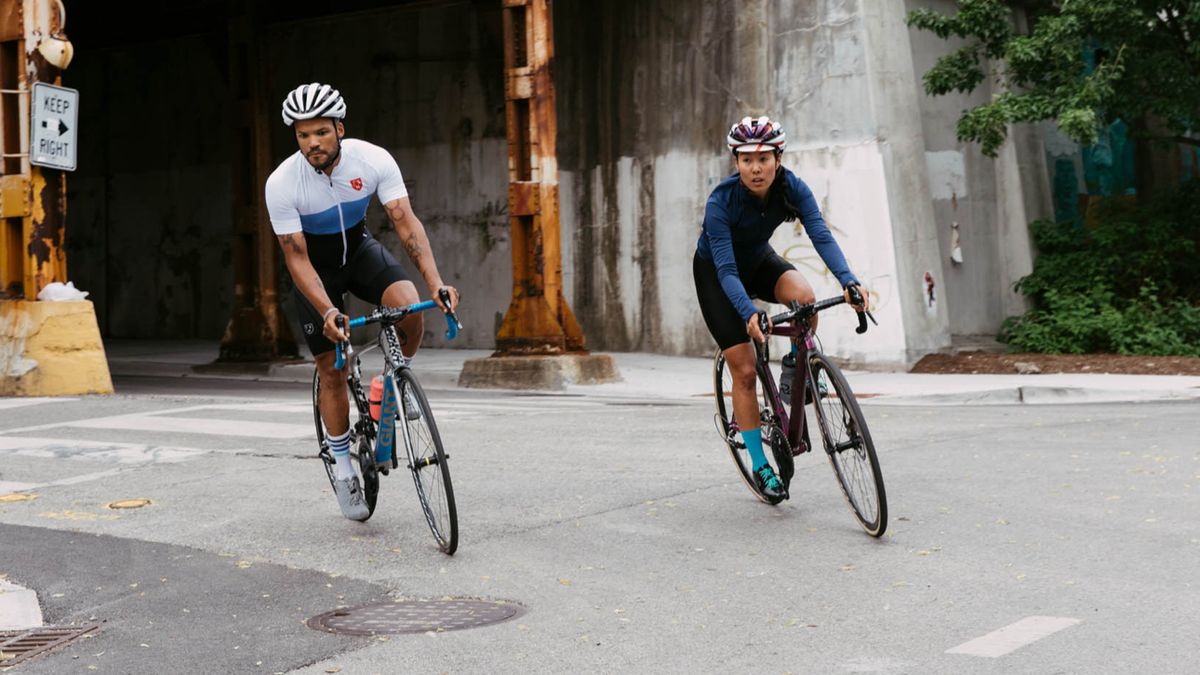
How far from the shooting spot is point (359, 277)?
304 inches

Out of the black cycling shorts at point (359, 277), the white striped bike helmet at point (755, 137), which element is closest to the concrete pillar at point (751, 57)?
the white striped bike helmet at point (755, 137)

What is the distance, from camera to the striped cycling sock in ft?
26.0

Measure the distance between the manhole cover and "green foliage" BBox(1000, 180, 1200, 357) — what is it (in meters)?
15.2

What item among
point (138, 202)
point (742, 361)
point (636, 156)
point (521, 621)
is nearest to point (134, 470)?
point (742, 361)

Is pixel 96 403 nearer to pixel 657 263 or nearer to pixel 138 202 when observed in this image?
pixel 657 263

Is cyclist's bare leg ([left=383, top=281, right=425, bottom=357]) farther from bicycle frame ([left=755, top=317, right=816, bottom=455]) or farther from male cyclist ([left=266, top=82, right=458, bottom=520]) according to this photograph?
bicycle frame ([left=755, top=317, right=816, bottom=455])

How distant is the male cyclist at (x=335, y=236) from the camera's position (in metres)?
7.20

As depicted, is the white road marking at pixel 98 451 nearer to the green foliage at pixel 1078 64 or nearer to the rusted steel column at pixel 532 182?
the rusted steel column at pixel 532 182

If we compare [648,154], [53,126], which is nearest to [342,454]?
[53,126]

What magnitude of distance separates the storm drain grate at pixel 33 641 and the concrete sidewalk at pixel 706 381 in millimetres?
10748

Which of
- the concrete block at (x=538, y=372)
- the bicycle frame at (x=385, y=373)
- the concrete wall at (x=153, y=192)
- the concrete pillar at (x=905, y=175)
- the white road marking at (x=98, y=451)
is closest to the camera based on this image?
the bicycle frame at (x=385, y=373)

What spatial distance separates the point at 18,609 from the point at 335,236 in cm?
233

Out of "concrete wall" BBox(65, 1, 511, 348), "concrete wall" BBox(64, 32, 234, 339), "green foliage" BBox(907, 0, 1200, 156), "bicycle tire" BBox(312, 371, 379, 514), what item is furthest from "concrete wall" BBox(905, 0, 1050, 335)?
"bicycle tire" BBox(312, 371, 379, 514)

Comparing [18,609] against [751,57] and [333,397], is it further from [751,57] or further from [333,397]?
[751,57]
